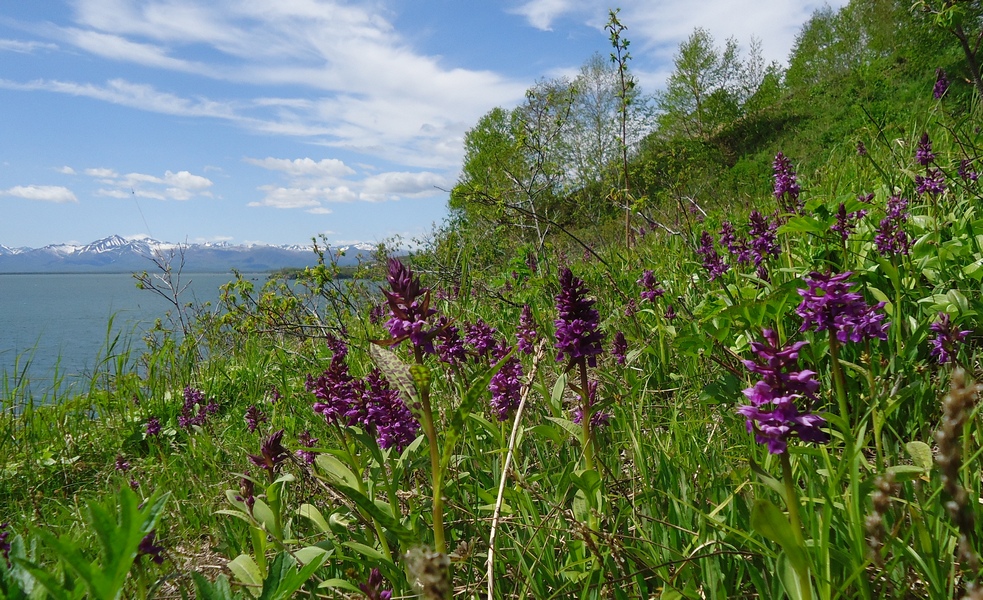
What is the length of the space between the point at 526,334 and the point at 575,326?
1258mm

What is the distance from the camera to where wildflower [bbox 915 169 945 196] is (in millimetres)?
3510

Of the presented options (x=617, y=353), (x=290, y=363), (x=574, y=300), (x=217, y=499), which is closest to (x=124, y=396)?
(x=290, y=363)

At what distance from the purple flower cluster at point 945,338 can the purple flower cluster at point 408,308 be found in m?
1.83

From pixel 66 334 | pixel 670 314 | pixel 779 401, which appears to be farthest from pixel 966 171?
pixel 66 334

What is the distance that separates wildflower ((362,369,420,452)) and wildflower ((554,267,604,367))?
2.33 feet

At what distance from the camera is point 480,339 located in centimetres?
334

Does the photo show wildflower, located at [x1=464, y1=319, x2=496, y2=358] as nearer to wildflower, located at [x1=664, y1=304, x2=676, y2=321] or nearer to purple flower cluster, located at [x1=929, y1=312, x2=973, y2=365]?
wildflower, located at [x1=664, y1=304, x2=676, y2=321]

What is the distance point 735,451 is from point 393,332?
1371mm

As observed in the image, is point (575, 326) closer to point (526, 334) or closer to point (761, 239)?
point (526, 334)

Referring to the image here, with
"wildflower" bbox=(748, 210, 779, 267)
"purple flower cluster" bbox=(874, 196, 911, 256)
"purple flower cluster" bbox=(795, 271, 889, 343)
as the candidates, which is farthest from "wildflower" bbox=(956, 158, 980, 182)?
"purple flower cluster" bbox=(795, 271, 889, 343)

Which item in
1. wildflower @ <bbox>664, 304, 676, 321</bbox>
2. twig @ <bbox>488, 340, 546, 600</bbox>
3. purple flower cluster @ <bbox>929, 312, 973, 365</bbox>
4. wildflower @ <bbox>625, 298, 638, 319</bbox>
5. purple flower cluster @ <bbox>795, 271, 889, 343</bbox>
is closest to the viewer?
twig @ <bbox>488, 340, 546, 600</bbox>

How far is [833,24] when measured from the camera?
48.7 meters

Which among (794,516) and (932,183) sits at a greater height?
(932,183)

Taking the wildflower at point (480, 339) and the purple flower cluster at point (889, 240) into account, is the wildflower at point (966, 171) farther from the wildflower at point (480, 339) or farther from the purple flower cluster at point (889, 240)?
the wildflower at point (480, 339)
